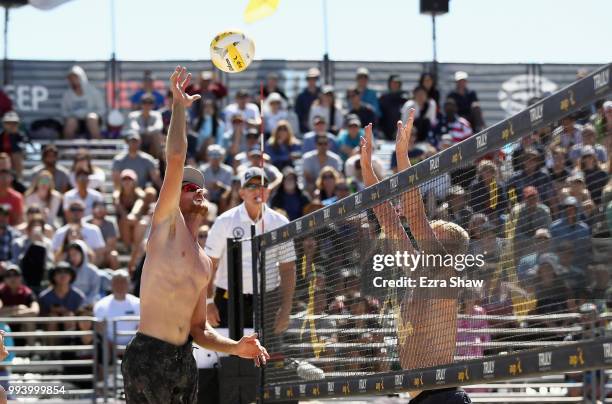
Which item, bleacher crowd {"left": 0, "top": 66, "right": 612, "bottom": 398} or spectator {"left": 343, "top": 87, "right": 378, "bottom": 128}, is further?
spectator {"left": 343, "top": 87, "right": 378, "bottom": 128}

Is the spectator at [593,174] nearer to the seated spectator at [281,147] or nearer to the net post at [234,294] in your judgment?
the net post at [234,294]

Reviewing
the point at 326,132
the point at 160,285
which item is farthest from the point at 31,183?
the point at 160,285

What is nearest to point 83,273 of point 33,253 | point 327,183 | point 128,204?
point 33,253

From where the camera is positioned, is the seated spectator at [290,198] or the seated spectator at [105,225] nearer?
the seated spectator at [290,198]

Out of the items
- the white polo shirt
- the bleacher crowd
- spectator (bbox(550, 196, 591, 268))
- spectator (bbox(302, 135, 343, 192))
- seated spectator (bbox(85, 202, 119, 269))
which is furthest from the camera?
spectator (bbox(302, 135, 343, 192))

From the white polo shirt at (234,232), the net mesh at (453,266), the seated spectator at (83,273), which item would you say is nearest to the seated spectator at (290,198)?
the seated spectator at (83,273)

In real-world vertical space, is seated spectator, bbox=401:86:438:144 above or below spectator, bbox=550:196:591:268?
above

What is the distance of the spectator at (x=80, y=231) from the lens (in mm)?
16547

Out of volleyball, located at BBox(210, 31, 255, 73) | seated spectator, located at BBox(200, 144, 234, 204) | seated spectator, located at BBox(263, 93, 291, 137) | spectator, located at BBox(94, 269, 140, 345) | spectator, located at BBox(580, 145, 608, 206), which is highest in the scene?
seated spectator, located at BBox(263, 93, 291, 137)

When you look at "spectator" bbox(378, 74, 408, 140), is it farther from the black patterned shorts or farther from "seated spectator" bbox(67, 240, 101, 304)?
the black patterned shorts

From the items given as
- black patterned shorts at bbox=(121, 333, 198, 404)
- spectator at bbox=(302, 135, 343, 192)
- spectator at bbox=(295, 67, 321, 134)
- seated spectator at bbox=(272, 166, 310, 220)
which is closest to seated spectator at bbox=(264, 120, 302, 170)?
spectator at bbox=(302, 135, 343, 192)

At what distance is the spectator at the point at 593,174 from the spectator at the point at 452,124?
13.9 meters

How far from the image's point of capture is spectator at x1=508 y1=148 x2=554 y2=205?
6.14 metres

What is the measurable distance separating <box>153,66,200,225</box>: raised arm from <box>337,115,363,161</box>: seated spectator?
1225 cm
